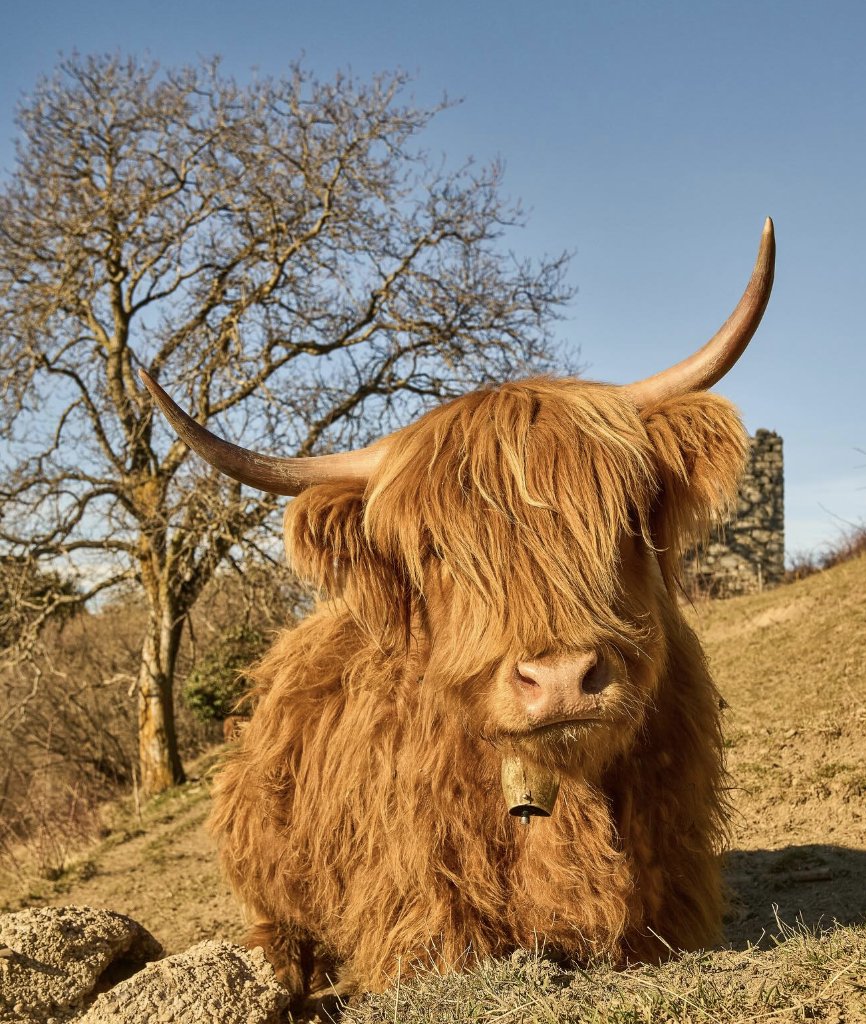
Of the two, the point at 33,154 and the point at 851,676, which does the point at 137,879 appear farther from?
the point at 33,154

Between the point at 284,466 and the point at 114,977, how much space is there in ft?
5.99

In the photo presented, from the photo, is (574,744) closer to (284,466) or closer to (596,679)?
(596,679)

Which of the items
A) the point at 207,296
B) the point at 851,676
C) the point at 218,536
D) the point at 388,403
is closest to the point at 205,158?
the point at 207,296

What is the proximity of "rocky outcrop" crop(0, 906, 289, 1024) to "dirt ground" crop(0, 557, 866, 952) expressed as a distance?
1.46 meters

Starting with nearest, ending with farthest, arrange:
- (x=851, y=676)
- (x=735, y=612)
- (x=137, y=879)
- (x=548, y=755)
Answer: (x=548, y=755), (x=851, y=676), (x=137, y=879), (x=735, y=612)

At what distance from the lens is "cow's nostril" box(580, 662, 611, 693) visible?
192 centimetres

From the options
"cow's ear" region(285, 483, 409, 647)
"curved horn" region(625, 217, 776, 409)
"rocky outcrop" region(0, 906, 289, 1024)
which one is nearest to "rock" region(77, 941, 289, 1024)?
"rocky outcrop" region(0, 906, 289, 1024)

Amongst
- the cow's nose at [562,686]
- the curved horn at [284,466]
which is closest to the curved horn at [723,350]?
the curved horn at [284,466]

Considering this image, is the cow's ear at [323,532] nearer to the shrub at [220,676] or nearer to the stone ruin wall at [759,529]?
the shrub at [220,676]

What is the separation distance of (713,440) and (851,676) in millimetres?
4084

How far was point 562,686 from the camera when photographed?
1896 mm

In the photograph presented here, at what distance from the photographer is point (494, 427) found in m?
2.34

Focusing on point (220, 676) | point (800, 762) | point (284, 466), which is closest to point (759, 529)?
point (220, 676)

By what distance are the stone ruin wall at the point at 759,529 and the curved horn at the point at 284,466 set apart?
14.4 metres
